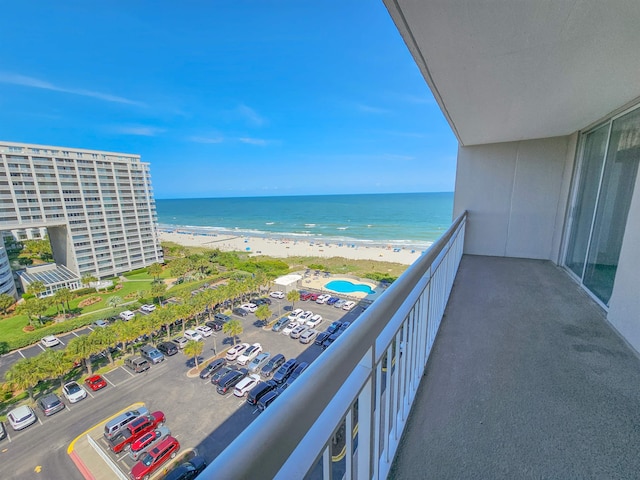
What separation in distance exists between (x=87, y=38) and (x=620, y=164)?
37745 millimetres

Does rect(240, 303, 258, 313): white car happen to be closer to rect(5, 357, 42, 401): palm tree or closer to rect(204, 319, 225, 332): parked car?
rect(204, 319, 225, 332): parked car

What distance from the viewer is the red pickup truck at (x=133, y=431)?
662 centimetres

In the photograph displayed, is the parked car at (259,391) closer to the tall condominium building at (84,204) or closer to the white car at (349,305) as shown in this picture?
the white car at (349,305)

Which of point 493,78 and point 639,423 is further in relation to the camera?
point 493,78

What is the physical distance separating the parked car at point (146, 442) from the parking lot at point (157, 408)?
0.23m

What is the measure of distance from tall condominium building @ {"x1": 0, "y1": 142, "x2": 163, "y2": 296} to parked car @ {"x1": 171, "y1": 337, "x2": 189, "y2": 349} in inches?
603

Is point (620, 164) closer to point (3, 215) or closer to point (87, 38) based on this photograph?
point (3, 215)

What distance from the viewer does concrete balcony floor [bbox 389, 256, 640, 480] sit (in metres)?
1.15

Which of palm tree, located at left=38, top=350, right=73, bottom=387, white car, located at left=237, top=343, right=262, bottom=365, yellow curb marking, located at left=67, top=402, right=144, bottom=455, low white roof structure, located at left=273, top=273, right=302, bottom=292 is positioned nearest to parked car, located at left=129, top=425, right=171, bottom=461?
yellow curb marking, located at left=67, top=402, right=144, bottom=455

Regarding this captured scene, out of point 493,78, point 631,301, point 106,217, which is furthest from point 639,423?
point 106,217

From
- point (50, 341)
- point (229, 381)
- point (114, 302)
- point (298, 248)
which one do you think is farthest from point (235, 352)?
point (298, 248)

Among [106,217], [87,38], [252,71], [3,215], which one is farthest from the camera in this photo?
[252,71]

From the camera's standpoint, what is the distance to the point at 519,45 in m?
1.51

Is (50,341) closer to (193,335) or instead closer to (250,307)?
(193,335)
